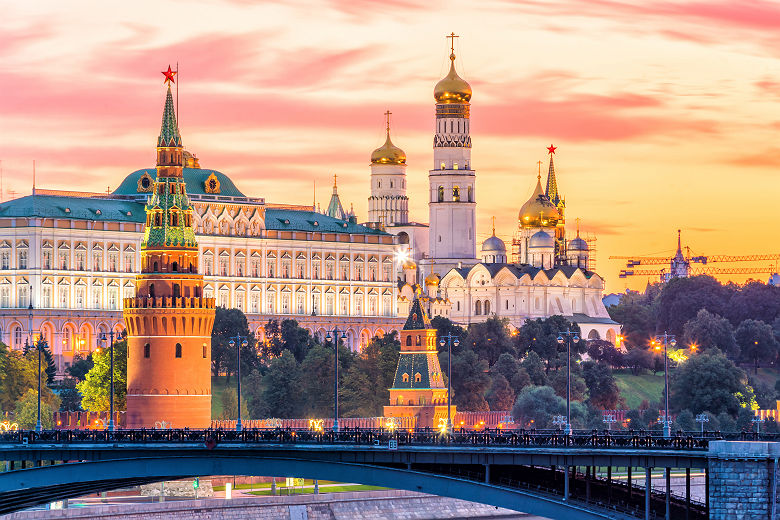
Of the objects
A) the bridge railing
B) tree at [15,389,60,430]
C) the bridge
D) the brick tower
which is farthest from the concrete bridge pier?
tree at [15,389,60,430]

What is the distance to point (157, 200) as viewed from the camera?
199m

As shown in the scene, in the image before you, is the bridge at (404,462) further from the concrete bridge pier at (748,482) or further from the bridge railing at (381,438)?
the concrete bridge pier at (748,482)

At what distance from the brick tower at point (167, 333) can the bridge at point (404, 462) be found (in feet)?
200

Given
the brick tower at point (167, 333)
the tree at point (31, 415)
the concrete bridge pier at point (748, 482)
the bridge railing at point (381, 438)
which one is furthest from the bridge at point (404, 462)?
the brick tower at point (167, 333)

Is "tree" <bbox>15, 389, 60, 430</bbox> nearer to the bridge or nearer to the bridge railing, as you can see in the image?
the bridge railing

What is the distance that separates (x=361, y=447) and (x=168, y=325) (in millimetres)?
79090

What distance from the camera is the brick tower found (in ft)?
627

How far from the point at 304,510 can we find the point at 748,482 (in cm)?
7254

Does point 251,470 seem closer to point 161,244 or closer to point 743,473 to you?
point 743,473

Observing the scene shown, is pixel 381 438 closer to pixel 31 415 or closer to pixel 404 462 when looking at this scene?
pixel 404 462

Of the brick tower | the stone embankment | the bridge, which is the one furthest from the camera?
the brick tower

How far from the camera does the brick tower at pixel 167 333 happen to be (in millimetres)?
191250

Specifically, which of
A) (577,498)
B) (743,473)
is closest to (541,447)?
(577,498)

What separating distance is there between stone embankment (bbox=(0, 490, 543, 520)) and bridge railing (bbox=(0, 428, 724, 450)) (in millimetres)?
31233
